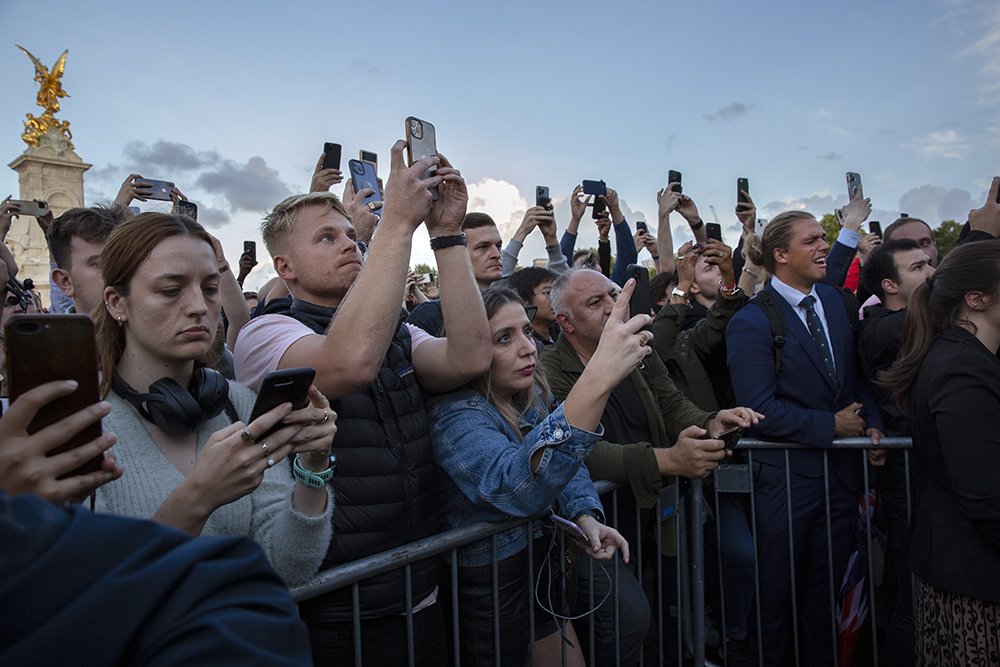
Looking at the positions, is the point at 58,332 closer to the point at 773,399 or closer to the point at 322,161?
the point at 322,161

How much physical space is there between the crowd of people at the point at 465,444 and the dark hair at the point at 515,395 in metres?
0.01

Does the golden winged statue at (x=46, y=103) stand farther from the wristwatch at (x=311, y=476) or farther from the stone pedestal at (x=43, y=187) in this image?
the wristwatch at (x=311, y=476)

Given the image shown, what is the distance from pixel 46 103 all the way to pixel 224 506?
39395 millimetres

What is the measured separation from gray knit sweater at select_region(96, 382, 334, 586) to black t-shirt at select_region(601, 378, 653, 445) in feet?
6.09

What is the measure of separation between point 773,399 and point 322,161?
304 centimetres

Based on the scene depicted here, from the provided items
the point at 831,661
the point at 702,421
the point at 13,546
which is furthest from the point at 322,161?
the point at 831,661

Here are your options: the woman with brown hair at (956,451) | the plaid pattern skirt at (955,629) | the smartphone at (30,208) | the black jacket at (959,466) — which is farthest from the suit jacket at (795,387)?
the smartphone at (30,208)

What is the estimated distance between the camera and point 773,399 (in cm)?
359

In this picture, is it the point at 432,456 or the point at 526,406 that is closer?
the point at 432,456

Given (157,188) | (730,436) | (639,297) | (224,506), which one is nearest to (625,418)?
(730,436)

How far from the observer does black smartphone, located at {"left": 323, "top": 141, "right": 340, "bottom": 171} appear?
4.03 metres

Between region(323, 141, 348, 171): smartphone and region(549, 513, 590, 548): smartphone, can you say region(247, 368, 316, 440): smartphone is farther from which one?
region(323, 141, 348, 171): smartphone

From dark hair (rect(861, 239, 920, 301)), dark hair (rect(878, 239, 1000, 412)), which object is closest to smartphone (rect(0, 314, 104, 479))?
dark hair (rect(878, 239, 1000, 412))

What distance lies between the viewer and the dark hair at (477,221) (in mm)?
4621
